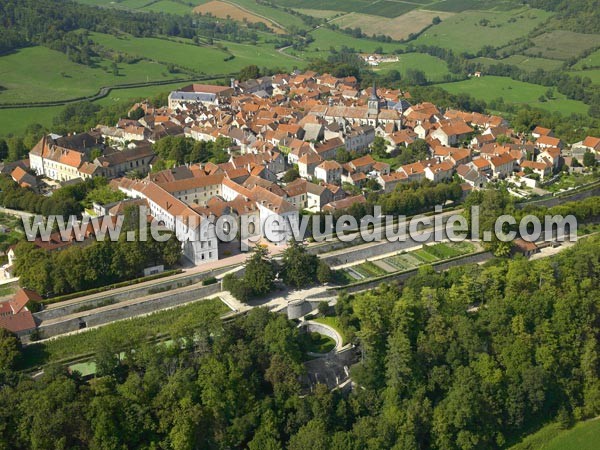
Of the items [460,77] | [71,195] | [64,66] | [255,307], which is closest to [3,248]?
[71,195]

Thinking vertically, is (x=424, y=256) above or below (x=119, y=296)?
below

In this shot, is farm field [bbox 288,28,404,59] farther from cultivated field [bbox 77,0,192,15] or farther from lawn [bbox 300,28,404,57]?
cultivated field [bbox 77,0,192,15]

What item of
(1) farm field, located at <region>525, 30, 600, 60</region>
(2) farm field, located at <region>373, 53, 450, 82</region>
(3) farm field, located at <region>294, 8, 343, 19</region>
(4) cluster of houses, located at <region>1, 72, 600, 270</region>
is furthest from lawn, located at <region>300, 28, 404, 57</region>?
(4) cluster of houses, located at <region>1, 72, 600, 270</region>

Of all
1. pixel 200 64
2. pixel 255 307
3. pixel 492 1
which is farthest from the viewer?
pixel 492 1

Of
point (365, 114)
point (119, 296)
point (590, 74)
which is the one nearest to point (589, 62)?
point (590, 74)

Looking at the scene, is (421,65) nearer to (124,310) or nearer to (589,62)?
(589,62)

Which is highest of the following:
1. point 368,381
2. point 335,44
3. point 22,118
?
point 335,44

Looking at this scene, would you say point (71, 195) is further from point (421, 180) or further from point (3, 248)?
point (421, 180)

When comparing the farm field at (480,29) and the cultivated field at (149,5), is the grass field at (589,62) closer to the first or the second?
the farm field at (480,29)
